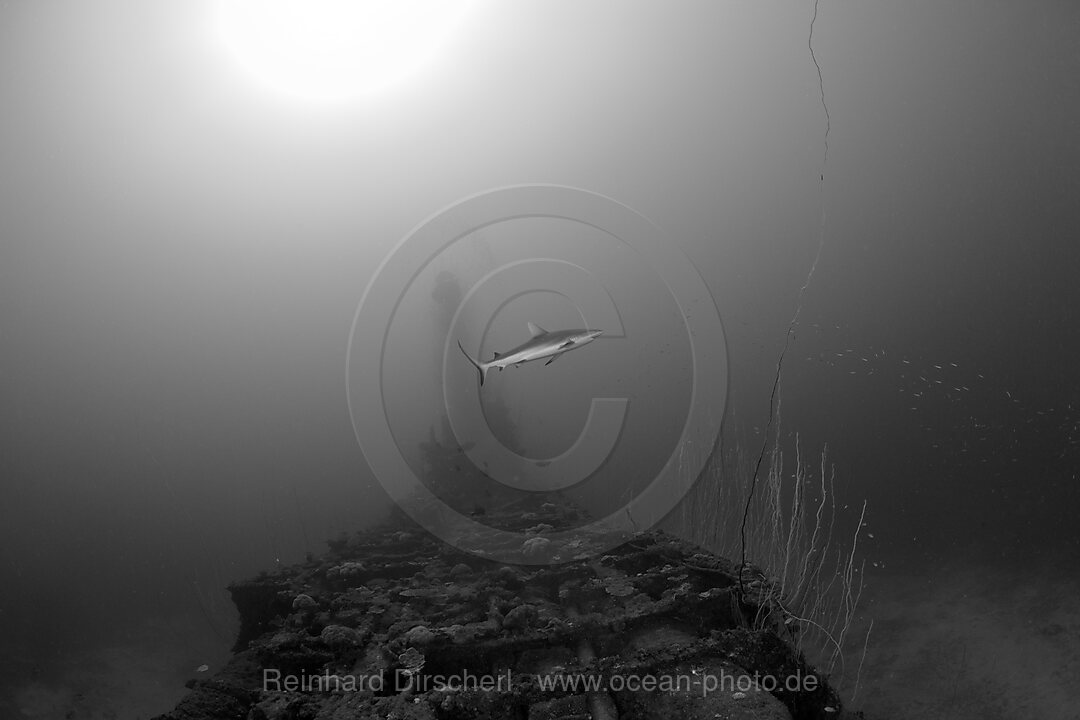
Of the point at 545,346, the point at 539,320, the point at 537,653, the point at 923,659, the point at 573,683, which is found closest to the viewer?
the point at 573,683

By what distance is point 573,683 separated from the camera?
4180mm

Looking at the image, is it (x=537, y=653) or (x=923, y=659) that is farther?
(x=923, y=659)

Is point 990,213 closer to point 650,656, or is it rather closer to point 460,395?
point 460,395

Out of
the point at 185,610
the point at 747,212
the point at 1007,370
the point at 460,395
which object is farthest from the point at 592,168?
the point at 185,610

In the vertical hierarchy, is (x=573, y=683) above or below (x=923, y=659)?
above

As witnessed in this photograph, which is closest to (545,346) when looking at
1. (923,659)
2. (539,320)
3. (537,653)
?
(537,653)

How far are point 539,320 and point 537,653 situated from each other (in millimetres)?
44837

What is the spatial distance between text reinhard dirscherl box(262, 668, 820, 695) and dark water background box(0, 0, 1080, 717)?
12351mm

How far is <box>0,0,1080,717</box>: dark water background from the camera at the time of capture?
82.7ft

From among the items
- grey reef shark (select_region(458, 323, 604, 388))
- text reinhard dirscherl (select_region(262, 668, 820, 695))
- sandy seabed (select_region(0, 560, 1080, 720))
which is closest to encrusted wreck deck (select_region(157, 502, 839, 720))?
text reinhard dirscherl (select_region(262, 668, 820, 695))

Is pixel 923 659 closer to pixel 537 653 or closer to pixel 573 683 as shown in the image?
pixel 537 653

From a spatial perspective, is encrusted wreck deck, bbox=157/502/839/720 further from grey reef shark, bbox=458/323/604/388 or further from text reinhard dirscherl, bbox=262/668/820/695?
grey reef shark, bbox=458/323/604/388

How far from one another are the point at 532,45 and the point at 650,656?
177 ft

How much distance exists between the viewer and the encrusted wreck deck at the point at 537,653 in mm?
4055
